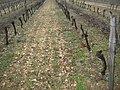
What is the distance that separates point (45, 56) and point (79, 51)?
234 cm

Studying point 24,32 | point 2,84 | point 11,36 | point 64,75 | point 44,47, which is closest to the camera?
point 2,84

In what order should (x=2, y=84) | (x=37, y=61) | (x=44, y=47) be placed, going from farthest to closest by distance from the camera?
1. (x=44, y=47)
2. (x=37, y=61)
3. (x=2, y=84)

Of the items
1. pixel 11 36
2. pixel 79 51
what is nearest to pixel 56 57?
pixel 79 51

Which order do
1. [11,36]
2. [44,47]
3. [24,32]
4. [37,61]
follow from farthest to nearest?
[24,32], [11,36], [44,47], [37,61]

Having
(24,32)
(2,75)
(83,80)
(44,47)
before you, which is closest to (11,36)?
(24,32)

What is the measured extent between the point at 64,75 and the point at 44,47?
5.61 metres

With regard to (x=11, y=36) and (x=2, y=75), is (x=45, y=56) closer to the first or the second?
(x=2, y=75)

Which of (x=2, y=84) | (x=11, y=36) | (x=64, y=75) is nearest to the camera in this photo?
(x=2, y=84)

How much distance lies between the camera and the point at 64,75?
38.2ft

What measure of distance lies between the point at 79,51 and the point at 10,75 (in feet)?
17.7

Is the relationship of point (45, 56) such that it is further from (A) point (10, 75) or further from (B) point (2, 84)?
(B) point (2, 84)

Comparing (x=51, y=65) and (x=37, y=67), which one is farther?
(x=51, y=65)

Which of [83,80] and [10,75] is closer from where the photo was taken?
[83,80]

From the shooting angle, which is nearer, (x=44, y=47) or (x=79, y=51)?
(x=79, y=51)
